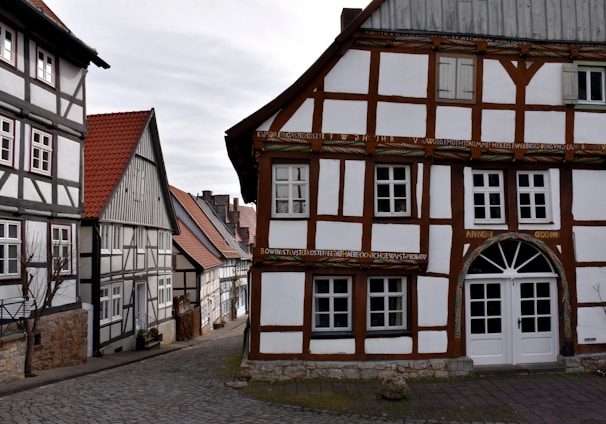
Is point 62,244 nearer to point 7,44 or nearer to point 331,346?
point 7,44

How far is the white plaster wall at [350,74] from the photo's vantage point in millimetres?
Result: 12766

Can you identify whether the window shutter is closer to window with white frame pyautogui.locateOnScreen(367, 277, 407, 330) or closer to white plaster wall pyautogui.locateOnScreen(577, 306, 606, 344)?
white plaster wall pyautogui.locateOnScreen(577, 306, 606, 344)

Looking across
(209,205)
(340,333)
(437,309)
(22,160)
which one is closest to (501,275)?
(437,309)

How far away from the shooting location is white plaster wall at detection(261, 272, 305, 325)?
1242 centimetres

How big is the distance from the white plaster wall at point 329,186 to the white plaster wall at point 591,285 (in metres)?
5.93

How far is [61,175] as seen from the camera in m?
16.1

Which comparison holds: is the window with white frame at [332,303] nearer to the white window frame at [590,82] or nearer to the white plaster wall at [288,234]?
the white plaster wall at [288,234]

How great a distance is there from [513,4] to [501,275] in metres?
6.29

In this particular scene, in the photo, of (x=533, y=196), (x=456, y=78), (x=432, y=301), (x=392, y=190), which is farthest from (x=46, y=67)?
(x=533, y=196)

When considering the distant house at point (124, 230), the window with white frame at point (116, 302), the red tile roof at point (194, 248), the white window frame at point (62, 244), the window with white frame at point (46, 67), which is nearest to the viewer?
the window with white frame at point (46, 67)

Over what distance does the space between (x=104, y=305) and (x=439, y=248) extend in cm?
1242

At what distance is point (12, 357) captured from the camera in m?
12.9

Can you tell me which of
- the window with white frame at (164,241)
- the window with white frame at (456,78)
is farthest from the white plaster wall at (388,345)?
the window with white frame at (164,241)

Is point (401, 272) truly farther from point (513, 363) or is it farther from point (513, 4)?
point (513, 4)
